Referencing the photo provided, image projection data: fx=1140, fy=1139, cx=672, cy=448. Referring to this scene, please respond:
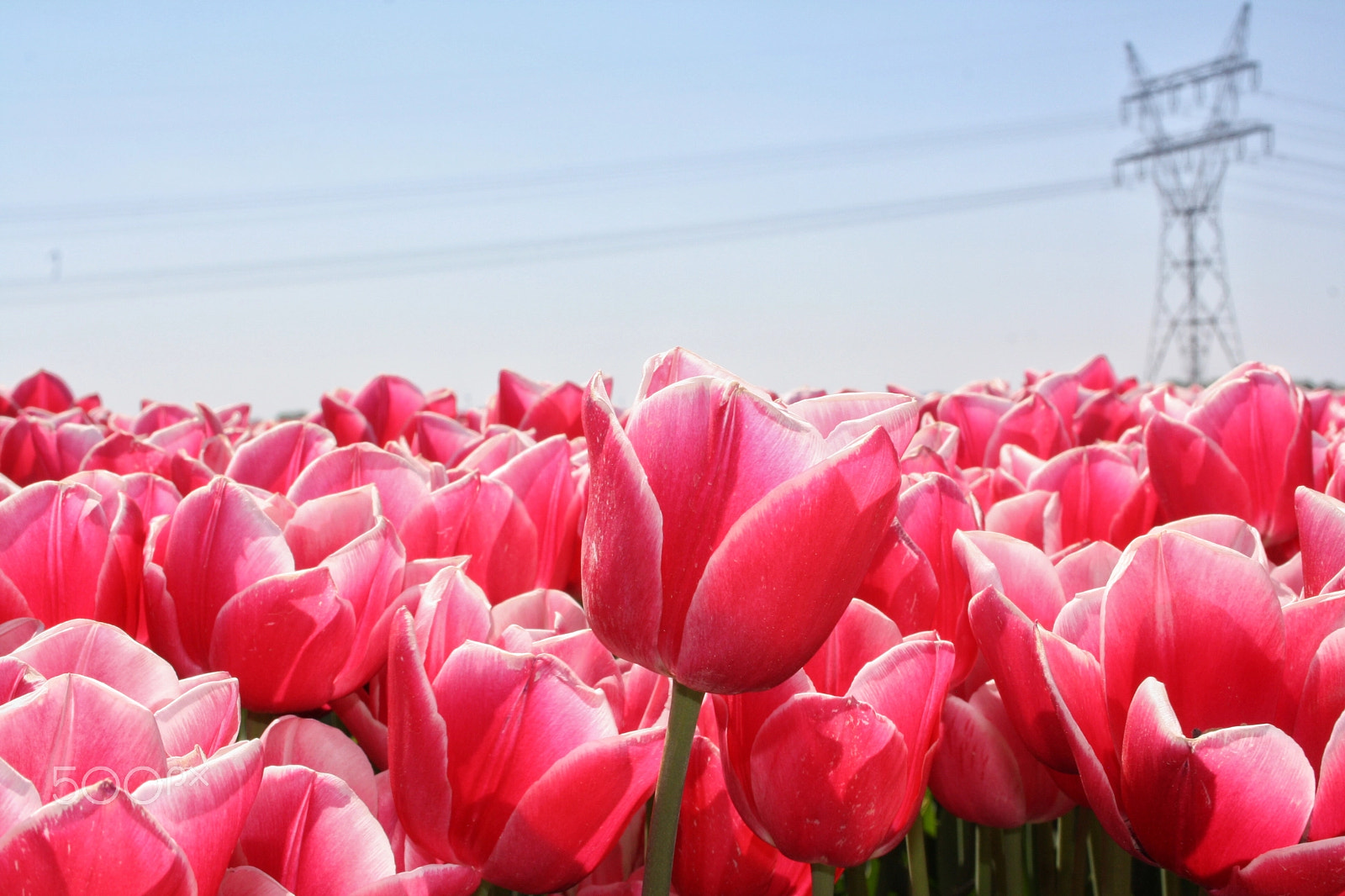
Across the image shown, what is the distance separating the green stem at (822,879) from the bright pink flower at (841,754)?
0.25 feet

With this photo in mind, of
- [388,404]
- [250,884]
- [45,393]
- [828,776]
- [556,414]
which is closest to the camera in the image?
[250,884]

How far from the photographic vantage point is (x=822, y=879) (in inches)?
34.6

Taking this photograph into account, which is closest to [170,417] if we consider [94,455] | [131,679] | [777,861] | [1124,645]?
[94,455]

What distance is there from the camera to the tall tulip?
671 mm

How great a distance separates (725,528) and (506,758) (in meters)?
0.21

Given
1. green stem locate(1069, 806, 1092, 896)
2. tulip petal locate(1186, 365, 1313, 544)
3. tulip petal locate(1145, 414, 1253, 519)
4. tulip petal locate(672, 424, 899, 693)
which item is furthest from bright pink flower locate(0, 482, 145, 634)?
tulip petal locate(1186, 365, 1313, 544)

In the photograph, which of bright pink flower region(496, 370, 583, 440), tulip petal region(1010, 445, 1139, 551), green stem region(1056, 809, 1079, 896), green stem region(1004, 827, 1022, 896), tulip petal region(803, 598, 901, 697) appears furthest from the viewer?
bright pink flower region(496, 370, 583, 440)

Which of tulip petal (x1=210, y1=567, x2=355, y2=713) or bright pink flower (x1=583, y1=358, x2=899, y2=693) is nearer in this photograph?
bright pink flower (x1=583, y1=358, x2=899, y2=693)

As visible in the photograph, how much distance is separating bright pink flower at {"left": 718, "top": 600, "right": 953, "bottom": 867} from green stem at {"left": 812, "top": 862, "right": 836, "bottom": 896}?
0.25ft

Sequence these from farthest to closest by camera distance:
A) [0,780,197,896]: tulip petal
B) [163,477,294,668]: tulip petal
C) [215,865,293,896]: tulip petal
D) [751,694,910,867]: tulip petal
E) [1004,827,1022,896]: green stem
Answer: [1004,827,1022,896]: green stem, [163,477,294,668]: tulip petal, [751,694,910,867]: tulip petal, [215,865,293,896]: tulip petal, [0,780,197,896]: tulip petal

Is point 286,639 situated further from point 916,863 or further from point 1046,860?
point 1046,860

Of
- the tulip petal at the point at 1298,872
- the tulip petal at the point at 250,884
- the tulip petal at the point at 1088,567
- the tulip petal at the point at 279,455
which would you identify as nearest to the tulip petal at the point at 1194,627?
the tulip petal at the point at 1298,872

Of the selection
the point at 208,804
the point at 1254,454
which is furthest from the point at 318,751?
the point at 1254,454

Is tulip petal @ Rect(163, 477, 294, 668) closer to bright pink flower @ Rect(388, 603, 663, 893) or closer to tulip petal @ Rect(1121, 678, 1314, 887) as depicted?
bright pink flower @ Rect(388, 603, 663, 893)
